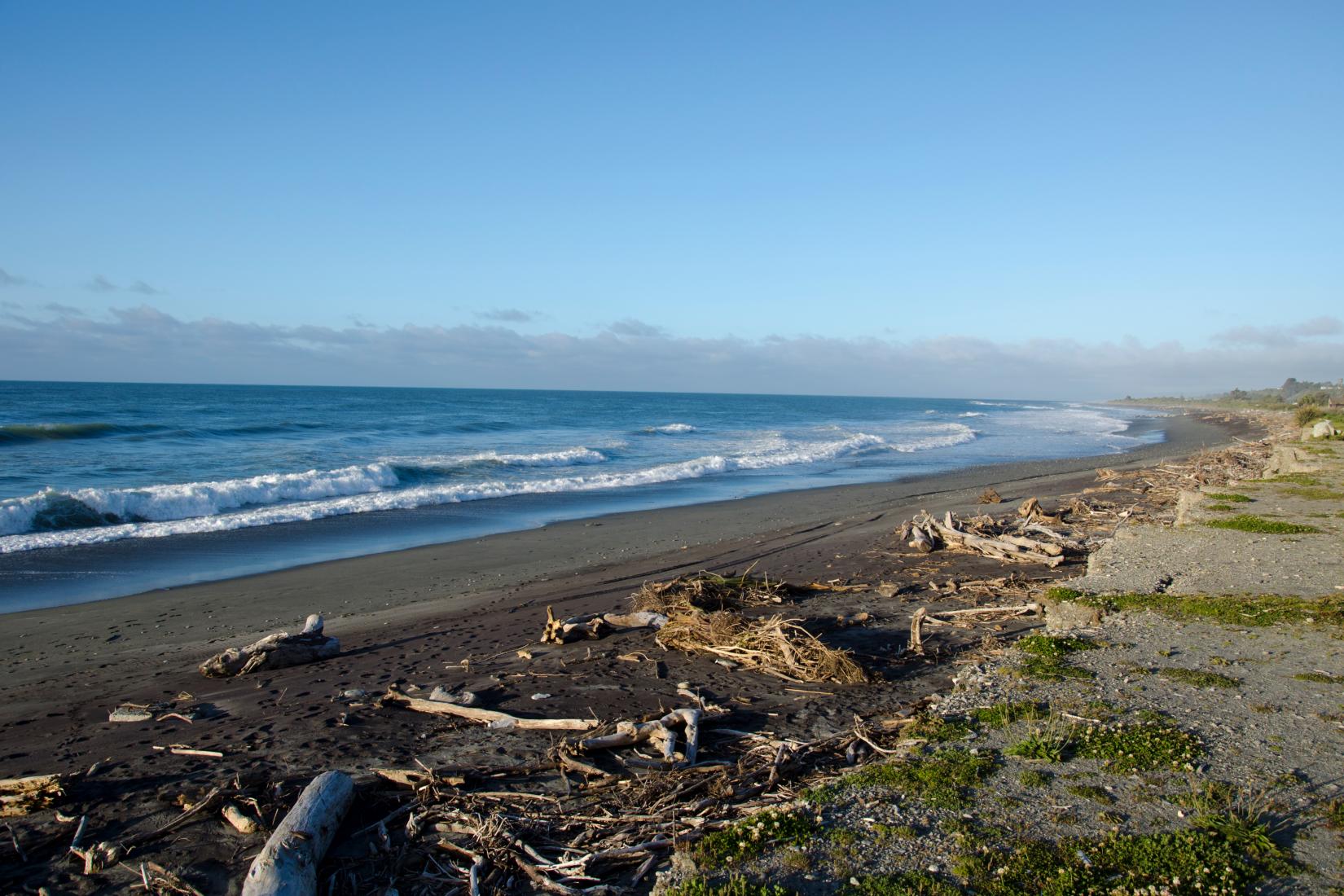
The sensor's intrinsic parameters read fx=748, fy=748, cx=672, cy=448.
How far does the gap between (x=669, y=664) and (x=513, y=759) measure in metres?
2.33

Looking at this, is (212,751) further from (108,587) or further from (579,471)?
(579,471)

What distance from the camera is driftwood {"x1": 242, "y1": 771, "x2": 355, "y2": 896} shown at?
3635 millimetres

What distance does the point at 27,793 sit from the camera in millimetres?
4648

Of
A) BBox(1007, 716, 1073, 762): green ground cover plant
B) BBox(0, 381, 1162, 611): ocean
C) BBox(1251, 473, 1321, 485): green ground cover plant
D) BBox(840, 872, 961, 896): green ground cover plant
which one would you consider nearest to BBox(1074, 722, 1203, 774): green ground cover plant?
BBox(1007, 716, 1073, 762): green ground cover plant

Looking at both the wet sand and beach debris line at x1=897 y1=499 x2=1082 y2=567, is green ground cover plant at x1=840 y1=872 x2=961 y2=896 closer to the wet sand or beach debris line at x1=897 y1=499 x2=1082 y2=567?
the wet sand

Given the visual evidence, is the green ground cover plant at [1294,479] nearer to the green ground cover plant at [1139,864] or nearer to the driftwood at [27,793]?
the green ground cover plant at [1139,864]

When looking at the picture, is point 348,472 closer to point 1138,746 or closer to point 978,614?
point 978,614

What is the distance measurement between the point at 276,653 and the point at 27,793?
2.75 meters

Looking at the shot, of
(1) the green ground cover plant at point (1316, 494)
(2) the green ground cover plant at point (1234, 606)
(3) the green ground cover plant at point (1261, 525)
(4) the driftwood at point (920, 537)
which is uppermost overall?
(1) the green ground cover plant at point (1316, 494)

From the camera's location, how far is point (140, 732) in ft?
19.4

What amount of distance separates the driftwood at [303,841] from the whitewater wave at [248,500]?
13175 millimetres

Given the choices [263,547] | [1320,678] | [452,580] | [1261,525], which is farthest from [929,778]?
[263,547]

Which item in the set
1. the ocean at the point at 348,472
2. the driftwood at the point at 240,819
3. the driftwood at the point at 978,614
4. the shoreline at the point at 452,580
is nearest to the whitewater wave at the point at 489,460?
the ocean at the point at 348,472

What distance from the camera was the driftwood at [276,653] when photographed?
23.7 feet
